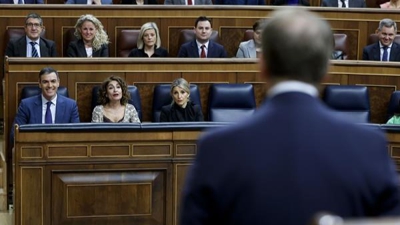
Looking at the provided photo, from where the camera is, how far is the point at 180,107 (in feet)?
19.5

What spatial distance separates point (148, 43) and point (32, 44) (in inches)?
36.0

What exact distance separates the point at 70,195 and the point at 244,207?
3.38 meters

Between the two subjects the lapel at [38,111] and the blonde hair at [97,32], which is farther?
the blonde hair at [97,32]

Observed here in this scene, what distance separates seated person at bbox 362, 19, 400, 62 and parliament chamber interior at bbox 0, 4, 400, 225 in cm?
22

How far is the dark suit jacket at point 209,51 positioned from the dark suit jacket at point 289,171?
5637 mm

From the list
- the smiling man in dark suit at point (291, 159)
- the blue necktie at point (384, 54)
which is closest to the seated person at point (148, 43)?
the blue necktie at point (384, 54)

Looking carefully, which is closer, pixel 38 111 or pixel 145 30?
pixel 38 111

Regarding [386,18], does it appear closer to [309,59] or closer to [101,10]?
[101,10]

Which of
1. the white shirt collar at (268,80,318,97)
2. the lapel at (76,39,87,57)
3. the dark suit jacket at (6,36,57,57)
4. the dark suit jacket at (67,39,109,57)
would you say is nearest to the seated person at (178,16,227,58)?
the dark suit jacket at (67,39,109,57)

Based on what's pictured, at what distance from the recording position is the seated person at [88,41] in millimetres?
7000

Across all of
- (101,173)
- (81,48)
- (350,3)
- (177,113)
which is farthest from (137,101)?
(350,3)

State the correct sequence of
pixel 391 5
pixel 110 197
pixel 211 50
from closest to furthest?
pixel 110 197
pixel 211 50
pixel 391 5

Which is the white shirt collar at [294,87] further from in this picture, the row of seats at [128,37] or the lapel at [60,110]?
the row of seats at [128,37]

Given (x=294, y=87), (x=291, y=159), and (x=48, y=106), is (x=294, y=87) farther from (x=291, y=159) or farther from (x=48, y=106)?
(x=48, y=106)
